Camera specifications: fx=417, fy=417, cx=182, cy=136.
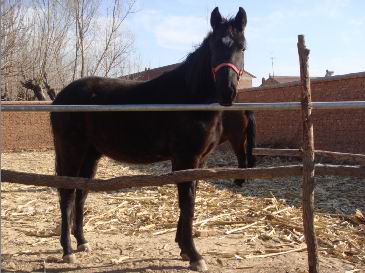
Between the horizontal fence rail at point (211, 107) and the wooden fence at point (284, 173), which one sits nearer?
the horizontal fence rail at point (211, 107)

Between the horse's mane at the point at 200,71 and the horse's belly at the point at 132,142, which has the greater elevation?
the horse's mane at the point at 200,71

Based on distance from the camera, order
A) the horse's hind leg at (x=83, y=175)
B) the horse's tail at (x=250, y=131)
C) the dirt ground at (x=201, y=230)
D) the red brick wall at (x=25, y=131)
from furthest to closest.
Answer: the red brick wall at (x=25, y=131) < the horse's tail at (x=250, y=131) < the horse's hind leg at (x=83, y=175) < the dirt ground at (x=201, y=230)

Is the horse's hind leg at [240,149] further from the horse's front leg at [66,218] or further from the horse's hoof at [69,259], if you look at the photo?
the horse's hoof at [69,259]

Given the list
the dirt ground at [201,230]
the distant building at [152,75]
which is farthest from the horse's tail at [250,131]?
the distant building at [152,75]

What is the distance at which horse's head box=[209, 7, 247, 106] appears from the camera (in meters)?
3.63

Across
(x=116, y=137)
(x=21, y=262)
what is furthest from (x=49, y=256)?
(x=116, y=137)

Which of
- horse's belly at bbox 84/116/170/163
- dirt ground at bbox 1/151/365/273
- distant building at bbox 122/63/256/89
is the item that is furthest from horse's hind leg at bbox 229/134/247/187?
distant building at bbox 122/63/256/89

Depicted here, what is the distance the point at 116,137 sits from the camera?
4.52 m

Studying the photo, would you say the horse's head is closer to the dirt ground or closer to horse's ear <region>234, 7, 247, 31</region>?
horse's ear <region>234, 7, 247, 31</region>

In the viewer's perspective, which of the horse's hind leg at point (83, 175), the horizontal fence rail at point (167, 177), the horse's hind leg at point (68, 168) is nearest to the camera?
the horizontal fence rail at point (167, 177)

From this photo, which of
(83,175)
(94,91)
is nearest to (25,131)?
(83,175)

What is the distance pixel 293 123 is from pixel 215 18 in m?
10.3

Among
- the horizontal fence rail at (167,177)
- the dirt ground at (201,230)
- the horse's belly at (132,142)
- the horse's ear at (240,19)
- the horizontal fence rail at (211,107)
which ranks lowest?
the dirt ground at (201,230)

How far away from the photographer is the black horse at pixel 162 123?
3.94m
